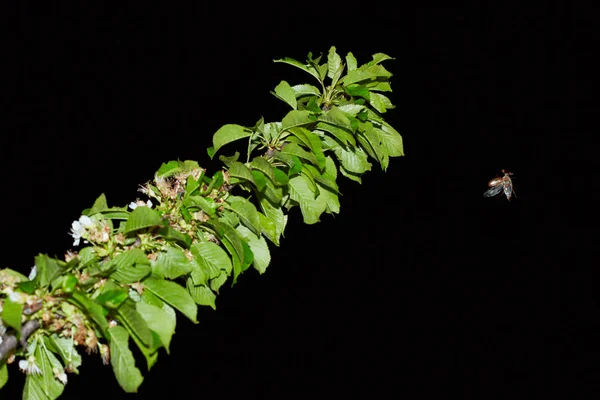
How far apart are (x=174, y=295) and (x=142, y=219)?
0.65 ft

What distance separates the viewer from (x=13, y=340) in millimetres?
1181

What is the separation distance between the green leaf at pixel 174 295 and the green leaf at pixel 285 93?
726 millimetres

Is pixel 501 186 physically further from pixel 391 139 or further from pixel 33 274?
pixel 33 274

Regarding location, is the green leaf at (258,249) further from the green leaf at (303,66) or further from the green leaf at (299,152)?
the green leaf at (303,66)

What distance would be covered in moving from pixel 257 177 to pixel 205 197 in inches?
6.0

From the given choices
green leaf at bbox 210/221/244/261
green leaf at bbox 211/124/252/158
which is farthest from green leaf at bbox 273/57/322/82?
green leaf at bbox 210/221/244/261

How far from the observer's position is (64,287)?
3.81ft

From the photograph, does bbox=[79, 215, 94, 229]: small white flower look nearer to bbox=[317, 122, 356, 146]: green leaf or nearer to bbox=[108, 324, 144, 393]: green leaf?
bbox=[108, 324, 144, 393]: green leaf

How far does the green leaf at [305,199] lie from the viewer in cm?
170

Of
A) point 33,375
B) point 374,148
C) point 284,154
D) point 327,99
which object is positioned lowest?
point 33,375

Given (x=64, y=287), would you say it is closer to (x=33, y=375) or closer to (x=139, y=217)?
(x=139, y=217)

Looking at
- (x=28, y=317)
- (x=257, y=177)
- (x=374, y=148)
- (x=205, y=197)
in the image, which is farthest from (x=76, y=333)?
(x=374, y=148)

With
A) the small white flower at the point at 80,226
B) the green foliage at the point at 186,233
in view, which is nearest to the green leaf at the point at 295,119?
the green foliage at the point at 186,233

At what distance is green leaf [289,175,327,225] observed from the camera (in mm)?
1704
